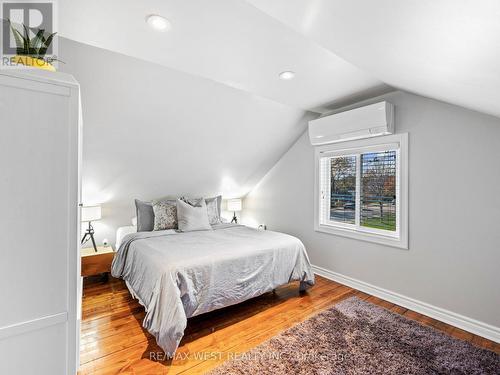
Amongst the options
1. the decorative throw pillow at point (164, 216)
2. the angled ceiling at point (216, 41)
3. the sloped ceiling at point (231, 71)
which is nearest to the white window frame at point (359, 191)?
the sloped ceiling at point (231, 71)

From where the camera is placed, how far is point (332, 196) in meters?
3.57

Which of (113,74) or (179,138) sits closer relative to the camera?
(113,74)

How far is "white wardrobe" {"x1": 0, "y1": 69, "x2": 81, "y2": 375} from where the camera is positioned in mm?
1037

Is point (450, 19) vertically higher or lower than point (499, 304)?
higher

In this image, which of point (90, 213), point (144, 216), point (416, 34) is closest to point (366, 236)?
point (416, 34)

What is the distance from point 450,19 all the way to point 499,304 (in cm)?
241

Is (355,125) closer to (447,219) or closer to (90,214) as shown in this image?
(447,219)

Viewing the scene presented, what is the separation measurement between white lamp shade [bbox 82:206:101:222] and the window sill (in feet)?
Result: 9.77

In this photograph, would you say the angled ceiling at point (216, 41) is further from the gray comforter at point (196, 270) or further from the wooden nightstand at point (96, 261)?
the wooden nightstand at point (96, 261)

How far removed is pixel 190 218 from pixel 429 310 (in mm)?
2896

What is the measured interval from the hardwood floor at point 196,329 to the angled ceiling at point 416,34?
2229 millimetres

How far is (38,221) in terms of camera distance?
1.09m

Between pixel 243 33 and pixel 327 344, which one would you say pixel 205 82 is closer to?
pixel 243 33

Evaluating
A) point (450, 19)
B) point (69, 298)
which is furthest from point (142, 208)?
point (450, 19)
